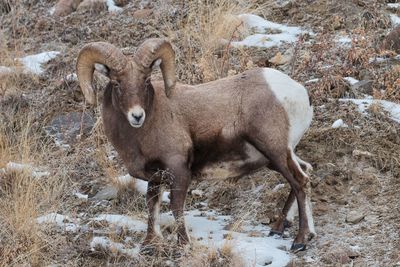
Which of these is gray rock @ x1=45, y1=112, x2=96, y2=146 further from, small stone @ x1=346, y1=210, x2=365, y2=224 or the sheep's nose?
small stone @ x1=346, y1=210, x2=365, y2=224

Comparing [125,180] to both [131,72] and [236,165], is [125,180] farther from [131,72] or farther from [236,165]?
[131,72]

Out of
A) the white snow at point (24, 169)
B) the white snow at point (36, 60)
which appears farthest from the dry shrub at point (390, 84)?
the white snow at point (36, 60)

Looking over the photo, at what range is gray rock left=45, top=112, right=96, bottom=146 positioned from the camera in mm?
9062

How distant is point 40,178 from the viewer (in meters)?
7.57

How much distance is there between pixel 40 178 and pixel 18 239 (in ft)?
4.88

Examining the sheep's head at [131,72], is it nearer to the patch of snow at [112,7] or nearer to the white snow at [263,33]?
the white snow at [263,33]

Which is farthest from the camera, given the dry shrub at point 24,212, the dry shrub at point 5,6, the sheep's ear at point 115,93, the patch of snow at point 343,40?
the dry shrub at point 5,6

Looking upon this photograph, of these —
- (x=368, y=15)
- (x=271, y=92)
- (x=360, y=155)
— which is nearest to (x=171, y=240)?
(x=271, y=92)

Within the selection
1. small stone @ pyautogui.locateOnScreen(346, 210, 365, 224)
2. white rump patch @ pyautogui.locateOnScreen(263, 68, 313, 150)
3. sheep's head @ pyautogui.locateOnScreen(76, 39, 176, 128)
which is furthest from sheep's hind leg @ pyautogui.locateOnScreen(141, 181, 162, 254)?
small stone @ pyautogui.locateOnScreen(346, 210, 365, 224)

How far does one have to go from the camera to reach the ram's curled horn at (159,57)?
6.45 metres

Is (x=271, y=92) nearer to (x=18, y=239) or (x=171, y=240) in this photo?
(x=171, y=240)

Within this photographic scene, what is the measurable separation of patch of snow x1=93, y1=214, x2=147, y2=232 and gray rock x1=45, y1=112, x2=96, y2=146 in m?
2.08

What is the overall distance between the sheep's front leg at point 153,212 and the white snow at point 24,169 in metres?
1.47

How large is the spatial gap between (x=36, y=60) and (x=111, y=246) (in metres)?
5.63
